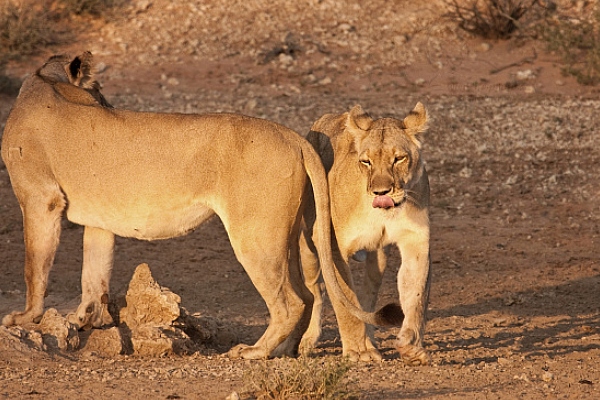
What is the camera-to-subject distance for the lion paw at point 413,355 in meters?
6.17

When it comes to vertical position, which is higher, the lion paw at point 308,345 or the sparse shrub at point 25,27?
the lion paw at point 308,345

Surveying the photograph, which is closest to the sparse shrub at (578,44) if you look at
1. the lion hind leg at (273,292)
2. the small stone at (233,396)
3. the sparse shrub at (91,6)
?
the sparse shrub at (91,6)

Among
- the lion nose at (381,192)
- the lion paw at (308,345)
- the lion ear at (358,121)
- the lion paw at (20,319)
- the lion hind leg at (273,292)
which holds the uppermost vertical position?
the lion ear at (358,121)

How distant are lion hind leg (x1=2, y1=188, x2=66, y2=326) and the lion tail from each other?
1.51 meters

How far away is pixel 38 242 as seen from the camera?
679cm

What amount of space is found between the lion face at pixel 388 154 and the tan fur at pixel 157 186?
29 cm

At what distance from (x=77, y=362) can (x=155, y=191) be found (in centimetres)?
104

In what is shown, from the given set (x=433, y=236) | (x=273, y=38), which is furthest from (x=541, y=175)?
(x=273, y=38)

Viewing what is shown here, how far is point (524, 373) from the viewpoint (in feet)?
20.0

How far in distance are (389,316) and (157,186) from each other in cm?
148

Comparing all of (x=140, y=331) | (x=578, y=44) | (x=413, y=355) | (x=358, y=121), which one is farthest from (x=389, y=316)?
(x=578, y=44)

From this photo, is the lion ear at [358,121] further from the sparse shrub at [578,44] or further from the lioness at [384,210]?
the sparse shrub at [578,44]

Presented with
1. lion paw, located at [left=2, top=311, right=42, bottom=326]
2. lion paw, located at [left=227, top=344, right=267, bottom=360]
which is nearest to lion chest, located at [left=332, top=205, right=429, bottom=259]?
lion paw, located at [left=227, top=344, right=267, bottom=360]

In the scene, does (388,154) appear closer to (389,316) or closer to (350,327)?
(389,316)
